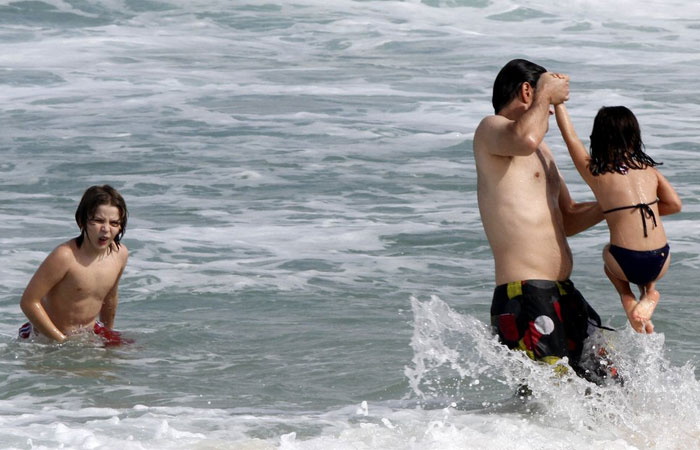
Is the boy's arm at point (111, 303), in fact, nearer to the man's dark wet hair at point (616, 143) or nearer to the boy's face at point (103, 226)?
the boy's face at point (103, 226)

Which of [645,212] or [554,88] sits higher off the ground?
[554,88]

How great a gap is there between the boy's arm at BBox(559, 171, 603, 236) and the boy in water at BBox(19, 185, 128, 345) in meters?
2.47

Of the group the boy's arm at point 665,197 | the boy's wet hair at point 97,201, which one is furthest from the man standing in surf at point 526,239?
the boy's wet hair at point 97,201

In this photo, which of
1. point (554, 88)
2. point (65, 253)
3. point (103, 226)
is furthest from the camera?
point (65, 253)

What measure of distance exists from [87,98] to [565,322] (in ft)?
44.1

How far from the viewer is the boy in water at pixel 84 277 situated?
6.35 metres

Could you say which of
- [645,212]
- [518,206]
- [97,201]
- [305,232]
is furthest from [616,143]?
[305,232]

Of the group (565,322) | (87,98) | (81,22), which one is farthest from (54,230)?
(81,22)

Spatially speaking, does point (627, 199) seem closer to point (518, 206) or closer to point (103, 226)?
point (518, 206)

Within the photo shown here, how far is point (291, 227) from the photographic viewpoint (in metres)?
10.3

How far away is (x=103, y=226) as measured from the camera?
6387mm

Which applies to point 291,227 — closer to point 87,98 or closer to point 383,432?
point 383,432

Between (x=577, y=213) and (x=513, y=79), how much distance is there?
0.63 metres

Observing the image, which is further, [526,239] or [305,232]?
[305,232]
